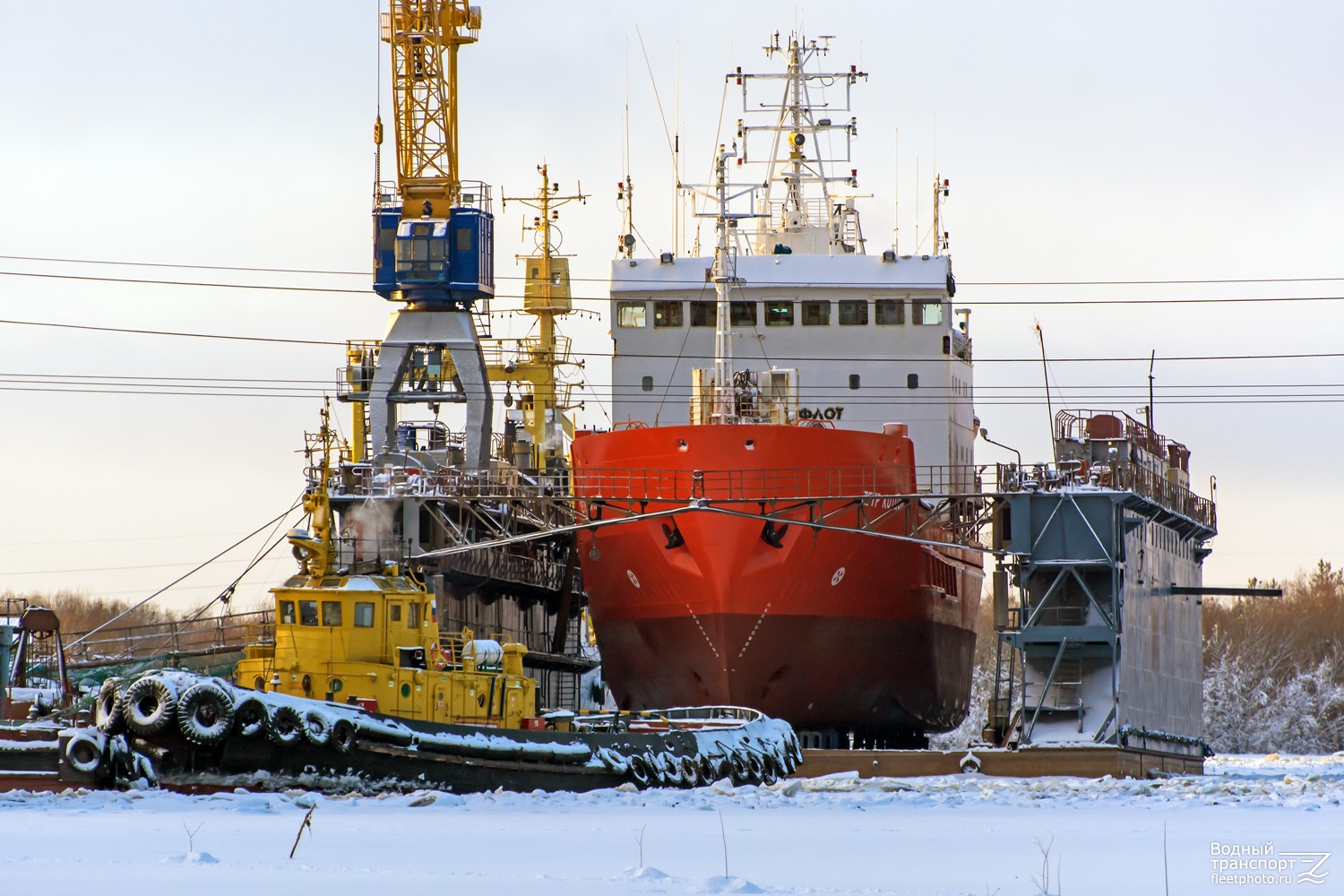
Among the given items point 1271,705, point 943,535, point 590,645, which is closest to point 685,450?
point 943,535

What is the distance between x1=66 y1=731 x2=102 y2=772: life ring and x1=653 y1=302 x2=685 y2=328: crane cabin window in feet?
76.8

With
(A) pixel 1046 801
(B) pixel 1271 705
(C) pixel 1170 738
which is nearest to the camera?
(A) pixel 1046 801

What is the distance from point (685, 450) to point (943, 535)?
731 centimetres

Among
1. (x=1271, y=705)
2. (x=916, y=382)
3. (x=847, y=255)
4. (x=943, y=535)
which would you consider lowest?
(x=1271, y=705)

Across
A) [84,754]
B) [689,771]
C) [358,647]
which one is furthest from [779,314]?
[84,754]

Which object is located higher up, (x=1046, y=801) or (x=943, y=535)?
(x=943, y=535)

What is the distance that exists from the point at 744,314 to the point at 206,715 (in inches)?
931

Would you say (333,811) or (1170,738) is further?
(1170,738)

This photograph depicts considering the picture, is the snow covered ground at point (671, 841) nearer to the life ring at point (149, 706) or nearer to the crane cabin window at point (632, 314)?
the life ring at point (149, 706)

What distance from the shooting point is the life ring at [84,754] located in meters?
25.4

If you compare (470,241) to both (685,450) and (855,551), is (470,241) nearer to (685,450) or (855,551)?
(685,450)

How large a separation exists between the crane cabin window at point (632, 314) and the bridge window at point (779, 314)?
281cm

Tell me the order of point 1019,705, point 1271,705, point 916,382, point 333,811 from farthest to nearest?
point 1271,705, point 916,382, point 1019,705, point 333,811

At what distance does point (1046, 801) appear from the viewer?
95.7 feet
